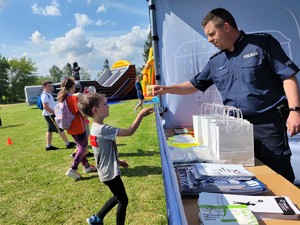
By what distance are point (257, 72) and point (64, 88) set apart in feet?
11.9

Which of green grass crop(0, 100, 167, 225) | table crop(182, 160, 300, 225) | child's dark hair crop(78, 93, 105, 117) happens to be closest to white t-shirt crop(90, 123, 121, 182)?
child's dark hair crop(78, 93, 105, 117)

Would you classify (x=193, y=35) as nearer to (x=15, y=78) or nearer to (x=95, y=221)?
(x=95, y=221)

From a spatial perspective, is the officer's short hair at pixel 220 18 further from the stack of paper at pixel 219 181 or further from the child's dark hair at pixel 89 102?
the child's dark hair at pixel 89 102

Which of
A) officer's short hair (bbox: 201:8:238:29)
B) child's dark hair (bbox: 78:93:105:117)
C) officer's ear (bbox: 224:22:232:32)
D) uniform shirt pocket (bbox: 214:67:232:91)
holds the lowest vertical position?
child's dark hair (bbox: 78:93:105:117)

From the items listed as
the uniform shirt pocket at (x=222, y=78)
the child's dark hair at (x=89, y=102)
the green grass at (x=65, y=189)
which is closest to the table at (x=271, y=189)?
the uniform shirt pocket at (x=222, y=78)

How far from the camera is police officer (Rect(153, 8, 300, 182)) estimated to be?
6.38ft

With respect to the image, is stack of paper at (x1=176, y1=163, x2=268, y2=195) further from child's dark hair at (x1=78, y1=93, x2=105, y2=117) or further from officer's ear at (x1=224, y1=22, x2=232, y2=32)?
child's dark hair at (x1=78, y1=93, x2=105, y2=117)

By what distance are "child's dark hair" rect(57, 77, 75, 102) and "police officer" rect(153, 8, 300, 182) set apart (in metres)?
3.30

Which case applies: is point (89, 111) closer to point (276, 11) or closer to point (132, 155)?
point (276, 11)

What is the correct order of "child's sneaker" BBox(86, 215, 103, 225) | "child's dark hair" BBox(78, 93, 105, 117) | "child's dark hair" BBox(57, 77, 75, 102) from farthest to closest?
1. "child's dark hair" BBox(57, 77, 75, 102)
2. "child's sneaker" BBox(86, 215, 103, 225)
3. "child's dark hair" BBox(78, 93, 105, 117)

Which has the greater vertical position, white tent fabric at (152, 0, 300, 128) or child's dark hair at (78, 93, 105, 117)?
white tent fabric at (152, 0, 300, 128)

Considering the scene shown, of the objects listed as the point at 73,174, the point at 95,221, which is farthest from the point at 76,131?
the point at 95,221

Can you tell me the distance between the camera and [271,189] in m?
1.57

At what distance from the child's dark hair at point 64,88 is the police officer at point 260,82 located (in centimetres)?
330
